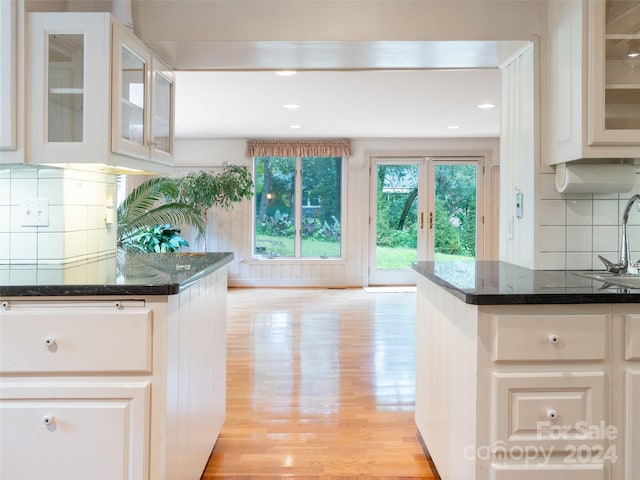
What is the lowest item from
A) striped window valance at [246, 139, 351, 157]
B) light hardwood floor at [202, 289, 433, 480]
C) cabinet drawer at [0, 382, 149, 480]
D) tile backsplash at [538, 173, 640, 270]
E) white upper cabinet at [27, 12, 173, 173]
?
light hardwood floor at [202, 289, 433, 480]

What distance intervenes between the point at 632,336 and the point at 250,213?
602 centimetres

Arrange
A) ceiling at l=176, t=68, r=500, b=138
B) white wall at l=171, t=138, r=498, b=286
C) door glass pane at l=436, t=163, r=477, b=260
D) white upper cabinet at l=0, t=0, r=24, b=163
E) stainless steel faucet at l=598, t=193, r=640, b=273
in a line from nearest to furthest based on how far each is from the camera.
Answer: white upper cabinet at l=0, t=0, r=24, b=163 < stainless steel faucet at l=598, t=193, r=640, b=273 < ceiling at l=176, t=68, r=500, b=138 < white wall at l=171, t=138, r=498, b=286 < door glass pane at l=436, t=163, r=477, b=260

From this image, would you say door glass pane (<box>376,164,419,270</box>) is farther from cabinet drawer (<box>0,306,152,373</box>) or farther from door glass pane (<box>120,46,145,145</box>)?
cabinet drawer (<box>0,306,152,373</box>)

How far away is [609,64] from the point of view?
69.1 inches

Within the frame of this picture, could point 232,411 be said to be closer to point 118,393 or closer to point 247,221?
point 118,393

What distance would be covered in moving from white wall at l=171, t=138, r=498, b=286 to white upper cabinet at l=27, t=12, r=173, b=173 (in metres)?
5.29

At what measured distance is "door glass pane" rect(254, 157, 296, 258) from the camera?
23.1 ft

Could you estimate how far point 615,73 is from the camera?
1.77 metres

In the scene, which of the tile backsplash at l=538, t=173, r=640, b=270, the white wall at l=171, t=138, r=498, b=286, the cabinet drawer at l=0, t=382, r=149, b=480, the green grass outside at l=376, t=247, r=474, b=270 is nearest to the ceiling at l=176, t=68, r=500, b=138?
the white wall at l=171, t=138, r=498, b=286

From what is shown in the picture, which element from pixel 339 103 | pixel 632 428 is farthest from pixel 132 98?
pixel 339 103

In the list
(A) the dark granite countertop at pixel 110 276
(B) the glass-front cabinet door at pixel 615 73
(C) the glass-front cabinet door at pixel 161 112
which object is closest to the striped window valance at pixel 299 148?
(C) the glass-front cabinet door at pixel 161 112

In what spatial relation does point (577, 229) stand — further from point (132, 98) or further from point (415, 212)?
point (415, 212)

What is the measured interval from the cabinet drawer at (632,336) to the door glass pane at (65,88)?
6.32 ft

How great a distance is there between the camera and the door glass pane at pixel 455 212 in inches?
279
